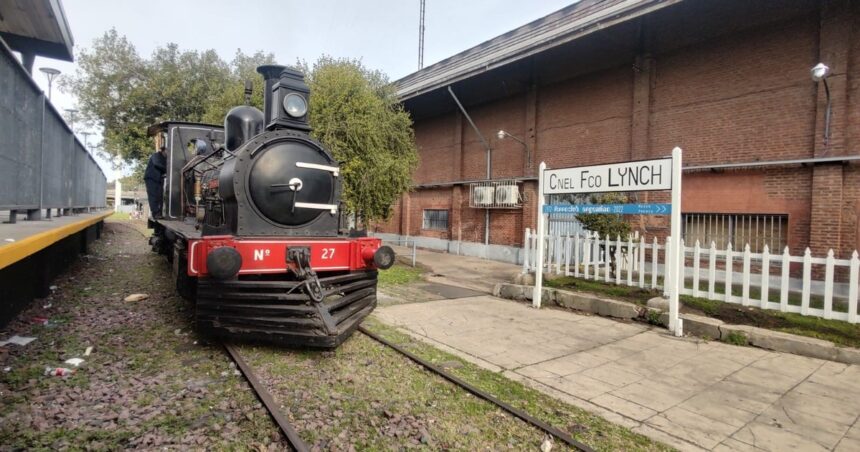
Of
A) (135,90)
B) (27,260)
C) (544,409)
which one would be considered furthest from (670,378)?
(135,90)

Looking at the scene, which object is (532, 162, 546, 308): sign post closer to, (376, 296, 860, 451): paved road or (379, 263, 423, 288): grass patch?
(376, 296, 860, 451): paved road

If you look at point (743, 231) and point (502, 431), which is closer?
point (502, 431)

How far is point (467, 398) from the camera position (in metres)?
3.47

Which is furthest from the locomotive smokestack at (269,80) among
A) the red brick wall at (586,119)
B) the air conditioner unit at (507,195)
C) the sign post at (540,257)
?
the air conditioner unit at (507,195)

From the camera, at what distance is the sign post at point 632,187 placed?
5.76 metres

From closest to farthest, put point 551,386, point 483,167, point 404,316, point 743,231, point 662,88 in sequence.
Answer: point 551,386, point 404,316, point 743,231, point 662,88, point 483,167

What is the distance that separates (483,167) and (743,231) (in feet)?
26.0

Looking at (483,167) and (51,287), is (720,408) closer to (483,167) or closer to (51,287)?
(51,287)

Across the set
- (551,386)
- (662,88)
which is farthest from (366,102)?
(551,386)

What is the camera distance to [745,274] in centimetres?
584

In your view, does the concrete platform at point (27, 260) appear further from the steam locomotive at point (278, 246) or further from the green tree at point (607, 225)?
the green tree at point (607, 225)

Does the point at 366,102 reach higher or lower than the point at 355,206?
higher

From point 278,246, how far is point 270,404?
1.63 metres

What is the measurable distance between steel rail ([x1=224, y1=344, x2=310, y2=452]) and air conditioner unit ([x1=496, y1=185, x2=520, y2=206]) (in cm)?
1039
